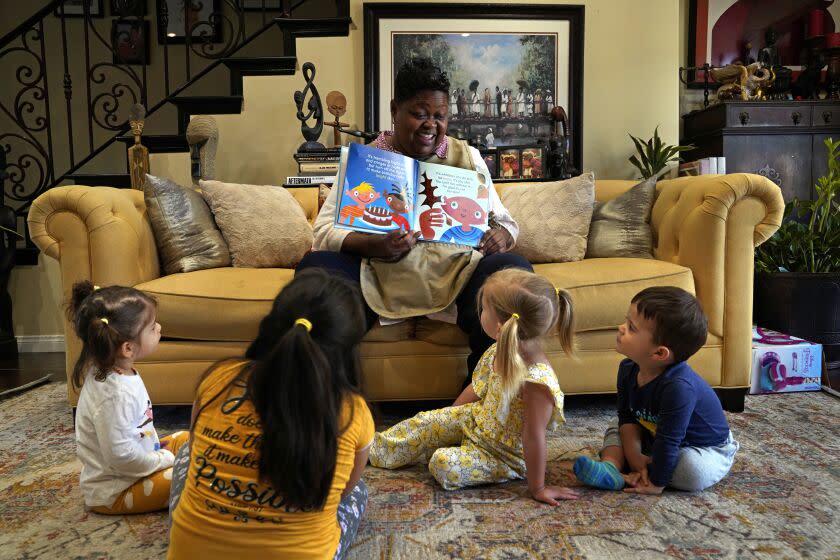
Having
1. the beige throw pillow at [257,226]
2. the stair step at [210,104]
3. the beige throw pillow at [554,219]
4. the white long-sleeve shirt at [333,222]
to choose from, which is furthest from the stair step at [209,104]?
the beige throw pillow at [554,219]

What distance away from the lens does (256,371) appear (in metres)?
0.91

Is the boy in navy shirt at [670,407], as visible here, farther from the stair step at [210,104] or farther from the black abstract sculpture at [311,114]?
the stair step at [210,104]

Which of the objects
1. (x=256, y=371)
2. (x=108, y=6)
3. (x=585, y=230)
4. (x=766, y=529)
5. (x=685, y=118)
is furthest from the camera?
(x=108, y=6)

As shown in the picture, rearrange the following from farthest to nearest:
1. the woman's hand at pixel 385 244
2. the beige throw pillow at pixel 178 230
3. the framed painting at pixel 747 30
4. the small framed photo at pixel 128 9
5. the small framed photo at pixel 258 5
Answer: the small framed photo at pixel 258 5 → the small framed photo at pixel 128 9 → the framed painting at pixel 747 30 → the beige throw pillow at pixel 178 230 → the woman's hand at pixel 385 244

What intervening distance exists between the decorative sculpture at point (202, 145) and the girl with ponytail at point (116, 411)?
186 cm

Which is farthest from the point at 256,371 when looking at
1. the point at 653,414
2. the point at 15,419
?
the point at 15,419

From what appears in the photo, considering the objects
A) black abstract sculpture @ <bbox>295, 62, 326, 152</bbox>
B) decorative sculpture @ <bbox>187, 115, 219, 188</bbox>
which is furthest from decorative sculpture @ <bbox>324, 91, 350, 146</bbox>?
decorative sculpture @ <bbox>187, 115, 219, 188</bbox>

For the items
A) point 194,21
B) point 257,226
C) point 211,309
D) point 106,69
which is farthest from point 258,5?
point 211,309

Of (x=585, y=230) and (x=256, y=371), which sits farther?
(x=585, y=230)

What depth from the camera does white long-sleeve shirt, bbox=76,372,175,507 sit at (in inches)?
53.6

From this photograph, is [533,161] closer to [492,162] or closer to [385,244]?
[492,162]

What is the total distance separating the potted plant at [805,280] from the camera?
2688 mm

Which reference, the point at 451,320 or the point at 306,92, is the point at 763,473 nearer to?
the point at 451,320

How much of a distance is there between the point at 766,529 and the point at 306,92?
9.23 ft
